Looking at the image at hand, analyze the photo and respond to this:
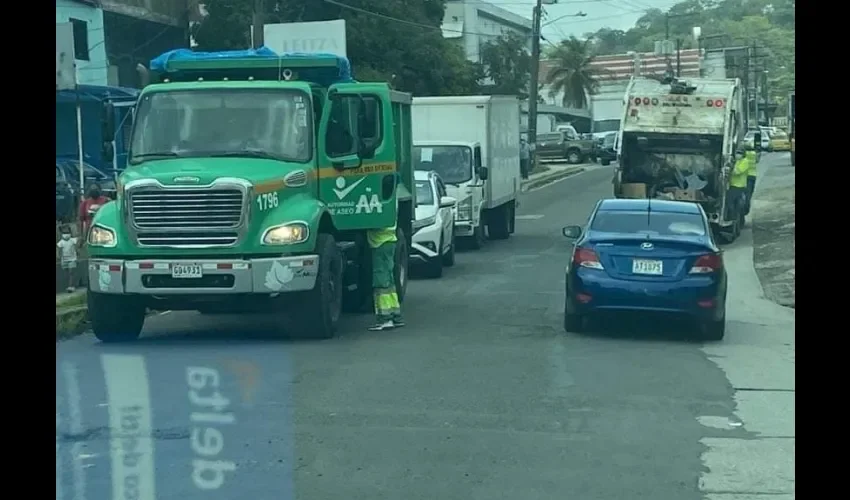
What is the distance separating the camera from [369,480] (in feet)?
26.7

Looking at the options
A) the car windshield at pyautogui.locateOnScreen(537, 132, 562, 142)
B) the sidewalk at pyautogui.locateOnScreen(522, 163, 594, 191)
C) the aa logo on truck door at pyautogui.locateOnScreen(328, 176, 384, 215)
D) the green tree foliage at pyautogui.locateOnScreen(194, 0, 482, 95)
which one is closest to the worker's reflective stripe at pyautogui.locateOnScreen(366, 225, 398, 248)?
the aa logo on truck door at pyautogui.locateOnScreen(328, 176, 384, 215)

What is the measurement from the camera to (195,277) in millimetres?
13562

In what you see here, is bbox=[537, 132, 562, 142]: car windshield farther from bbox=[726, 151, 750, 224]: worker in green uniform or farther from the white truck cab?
the white truck cab

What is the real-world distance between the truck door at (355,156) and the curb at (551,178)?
33612mm

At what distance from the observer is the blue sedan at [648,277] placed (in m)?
14.2

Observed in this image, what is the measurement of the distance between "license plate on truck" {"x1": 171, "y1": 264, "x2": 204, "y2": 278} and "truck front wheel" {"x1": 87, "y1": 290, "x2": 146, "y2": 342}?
806 mm

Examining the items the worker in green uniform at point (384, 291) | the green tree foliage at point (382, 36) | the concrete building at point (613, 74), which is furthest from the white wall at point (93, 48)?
the concrete building at point (613, 74)

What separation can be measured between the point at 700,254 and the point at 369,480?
711cm

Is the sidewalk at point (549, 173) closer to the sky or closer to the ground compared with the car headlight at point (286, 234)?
closer to the ground

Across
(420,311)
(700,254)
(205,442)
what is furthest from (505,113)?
(205,442)

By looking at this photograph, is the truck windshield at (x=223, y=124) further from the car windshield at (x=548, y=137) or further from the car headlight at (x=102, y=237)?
the car windshield at (x=548, y=137)

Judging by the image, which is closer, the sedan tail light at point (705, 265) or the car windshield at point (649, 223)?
the sedan tail light at point (705, 265)

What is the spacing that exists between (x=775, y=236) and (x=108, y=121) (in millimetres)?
17628

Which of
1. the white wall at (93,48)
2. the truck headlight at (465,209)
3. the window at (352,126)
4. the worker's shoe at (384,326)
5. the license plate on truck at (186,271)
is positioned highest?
the white wall at (93,48)
